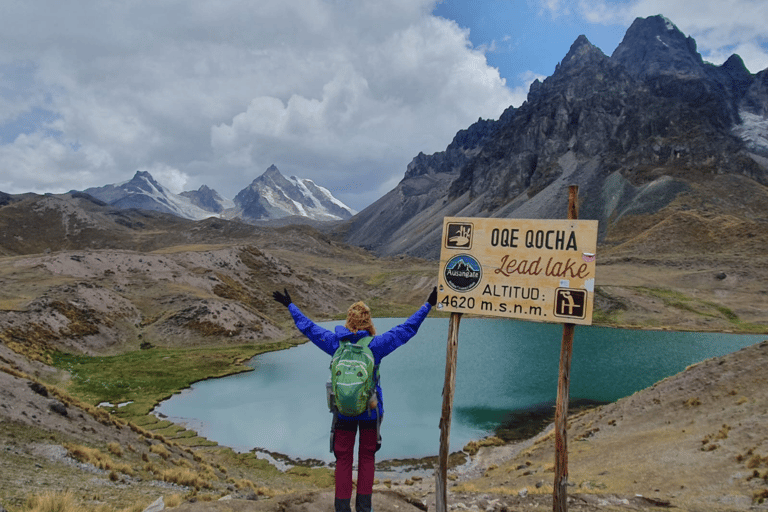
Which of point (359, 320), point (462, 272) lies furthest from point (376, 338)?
point (462, 272)

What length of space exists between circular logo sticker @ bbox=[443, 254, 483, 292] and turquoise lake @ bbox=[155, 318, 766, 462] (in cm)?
2095

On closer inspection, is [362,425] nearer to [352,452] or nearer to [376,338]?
[352,452]

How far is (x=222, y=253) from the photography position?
106m

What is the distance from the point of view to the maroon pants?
7.95 metres

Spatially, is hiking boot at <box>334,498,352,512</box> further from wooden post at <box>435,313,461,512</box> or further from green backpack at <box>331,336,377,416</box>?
wooden post at <box>435,313,461,512</box>

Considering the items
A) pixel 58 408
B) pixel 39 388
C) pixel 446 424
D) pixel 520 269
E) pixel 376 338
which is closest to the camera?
pixel 376 338

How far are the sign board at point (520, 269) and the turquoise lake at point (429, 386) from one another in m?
21.0

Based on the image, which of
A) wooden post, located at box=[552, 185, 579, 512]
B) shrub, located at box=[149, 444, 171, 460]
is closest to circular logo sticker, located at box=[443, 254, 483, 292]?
wooden post, located at box=[552, 185, 579, 512]

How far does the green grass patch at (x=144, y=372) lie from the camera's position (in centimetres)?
4059

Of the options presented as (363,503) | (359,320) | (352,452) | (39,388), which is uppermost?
(359,320)

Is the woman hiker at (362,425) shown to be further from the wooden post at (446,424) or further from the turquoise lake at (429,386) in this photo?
the turquoise lake at (429,386)

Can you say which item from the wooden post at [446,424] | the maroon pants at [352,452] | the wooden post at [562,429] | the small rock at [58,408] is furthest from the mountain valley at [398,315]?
the wooden post at [562,429]

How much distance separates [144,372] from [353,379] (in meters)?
51.5

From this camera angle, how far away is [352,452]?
791 centimetres
